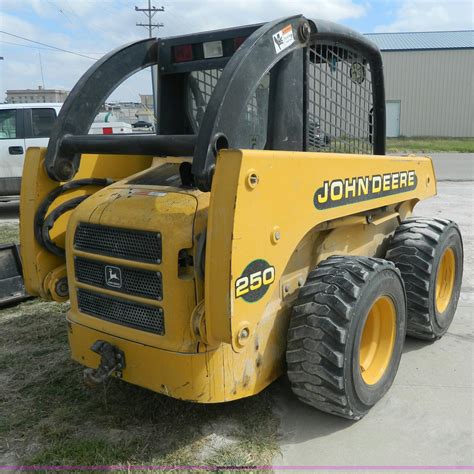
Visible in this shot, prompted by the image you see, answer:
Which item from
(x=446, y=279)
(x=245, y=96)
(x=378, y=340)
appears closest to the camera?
(x=245, y=96)

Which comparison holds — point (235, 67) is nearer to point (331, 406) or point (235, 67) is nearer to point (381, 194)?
point (381, 194)

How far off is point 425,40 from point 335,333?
38.1m

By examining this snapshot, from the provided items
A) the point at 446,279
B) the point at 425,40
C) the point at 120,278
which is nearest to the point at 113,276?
the point at 120,278

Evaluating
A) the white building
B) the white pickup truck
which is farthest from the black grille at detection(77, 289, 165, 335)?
the white building

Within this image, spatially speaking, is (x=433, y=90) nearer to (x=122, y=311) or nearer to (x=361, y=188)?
(x=361, y=188)

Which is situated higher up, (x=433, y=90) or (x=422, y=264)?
(x=433, y=90)

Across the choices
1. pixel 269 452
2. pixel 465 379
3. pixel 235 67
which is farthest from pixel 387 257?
pixel 235 67

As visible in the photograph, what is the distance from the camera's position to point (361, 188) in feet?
10.1

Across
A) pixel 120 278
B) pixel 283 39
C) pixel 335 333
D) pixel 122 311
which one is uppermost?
pixel 283 39

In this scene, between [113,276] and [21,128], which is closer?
[113,276]

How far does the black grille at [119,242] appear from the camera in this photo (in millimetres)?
2537

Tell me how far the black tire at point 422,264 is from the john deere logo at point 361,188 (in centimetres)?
34

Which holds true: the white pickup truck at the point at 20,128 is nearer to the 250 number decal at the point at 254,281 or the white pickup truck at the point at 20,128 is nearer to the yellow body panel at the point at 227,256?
the yellow body panel at the point at 227,256

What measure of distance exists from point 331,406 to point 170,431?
0.88 metres
